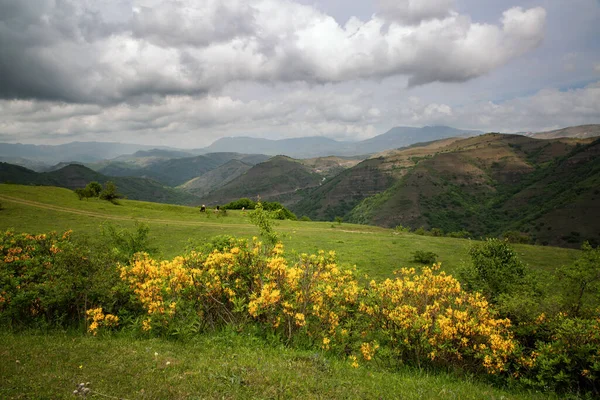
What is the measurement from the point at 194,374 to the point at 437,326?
5654 mm

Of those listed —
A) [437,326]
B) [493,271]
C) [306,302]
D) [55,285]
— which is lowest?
[437,326]

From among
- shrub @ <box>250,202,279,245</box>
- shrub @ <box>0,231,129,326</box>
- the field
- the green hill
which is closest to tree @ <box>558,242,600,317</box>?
the field

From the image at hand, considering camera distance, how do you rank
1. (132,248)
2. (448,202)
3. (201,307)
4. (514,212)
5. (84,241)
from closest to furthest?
(201,307)
(84,241)
(132,248)
(514,212)
(448,202)

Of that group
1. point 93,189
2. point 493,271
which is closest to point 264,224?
point 493,271

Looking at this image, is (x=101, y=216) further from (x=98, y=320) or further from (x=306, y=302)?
(x=306, y=302)

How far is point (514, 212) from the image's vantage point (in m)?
153

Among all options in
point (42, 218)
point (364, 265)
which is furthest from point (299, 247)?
point (42, 218)

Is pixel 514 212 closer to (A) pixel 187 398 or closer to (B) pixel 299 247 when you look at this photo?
(B) pixel 299 247

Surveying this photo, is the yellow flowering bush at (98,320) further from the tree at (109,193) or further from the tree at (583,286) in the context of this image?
the tree at (109,193)

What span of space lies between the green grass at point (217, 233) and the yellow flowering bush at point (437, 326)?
1228 centimetres

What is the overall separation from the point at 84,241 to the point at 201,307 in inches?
183

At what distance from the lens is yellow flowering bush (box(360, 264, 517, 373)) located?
7078 millimetres

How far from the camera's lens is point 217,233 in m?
33.9

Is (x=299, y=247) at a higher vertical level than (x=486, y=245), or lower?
lower
